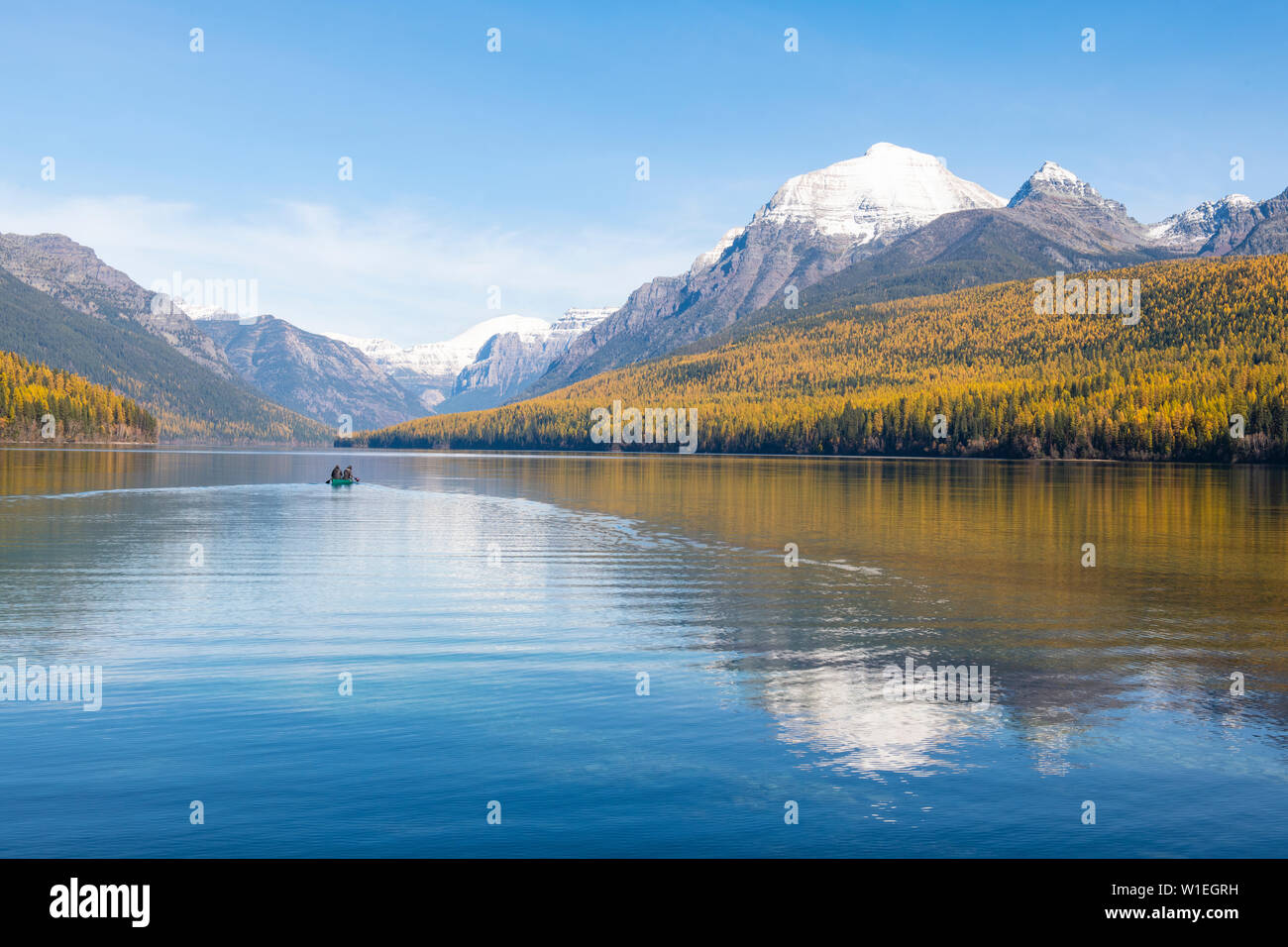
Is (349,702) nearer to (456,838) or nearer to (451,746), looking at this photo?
(451,746)

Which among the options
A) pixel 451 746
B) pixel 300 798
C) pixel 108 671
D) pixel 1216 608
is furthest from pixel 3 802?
pixel 1216 608

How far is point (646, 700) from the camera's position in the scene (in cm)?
2309

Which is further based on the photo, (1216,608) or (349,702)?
(1216,608)

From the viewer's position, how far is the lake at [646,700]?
15.6 meters

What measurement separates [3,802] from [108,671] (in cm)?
944

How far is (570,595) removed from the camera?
39219 mm

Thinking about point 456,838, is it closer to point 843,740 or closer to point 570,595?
point 843,740

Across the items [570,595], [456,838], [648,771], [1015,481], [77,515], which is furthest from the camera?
[1015,481]

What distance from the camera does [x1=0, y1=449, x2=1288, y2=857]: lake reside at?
15609 mm

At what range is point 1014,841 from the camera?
49.7 ft

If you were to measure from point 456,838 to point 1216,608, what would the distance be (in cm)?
3080
